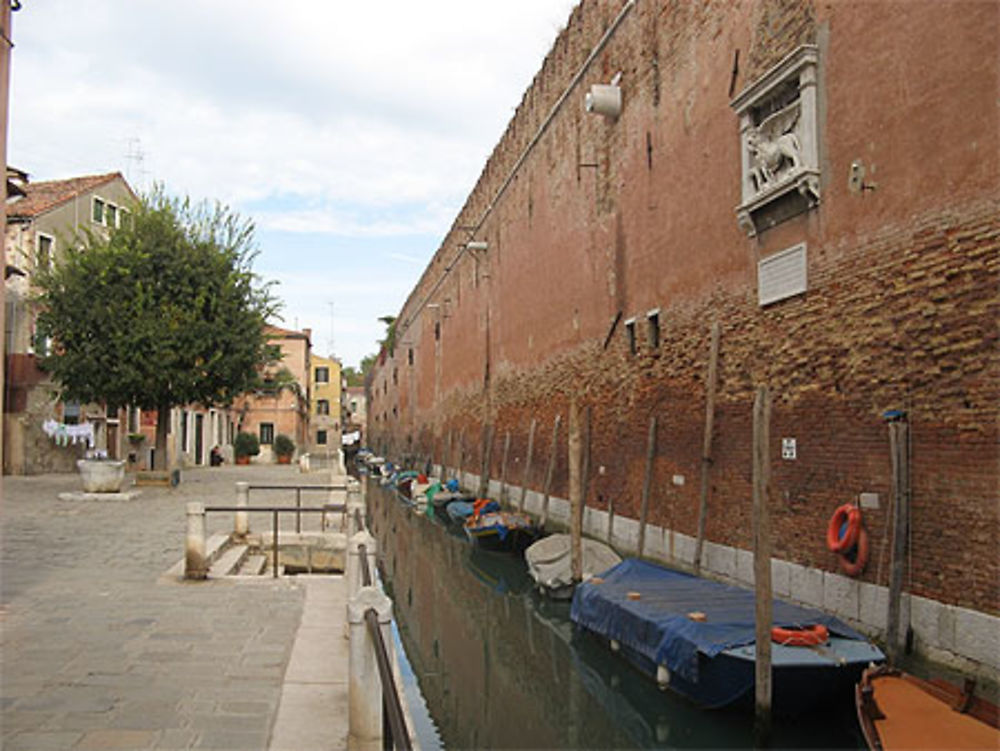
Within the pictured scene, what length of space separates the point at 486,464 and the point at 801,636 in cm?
1591

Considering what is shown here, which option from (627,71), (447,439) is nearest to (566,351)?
(627,71)

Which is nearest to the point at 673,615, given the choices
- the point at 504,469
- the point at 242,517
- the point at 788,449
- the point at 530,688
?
the point at 530,688

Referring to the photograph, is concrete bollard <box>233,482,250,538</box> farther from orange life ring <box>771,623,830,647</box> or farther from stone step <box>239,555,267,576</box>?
orange life ring <box>771,623,830,647</box>

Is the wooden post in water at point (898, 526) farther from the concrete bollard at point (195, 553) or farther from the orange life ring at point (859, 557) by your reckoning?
the concrete bollard at point (195, 553)

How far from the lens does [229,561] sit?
9156mm

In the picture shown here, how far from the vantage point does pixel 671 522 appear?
34.5 feet

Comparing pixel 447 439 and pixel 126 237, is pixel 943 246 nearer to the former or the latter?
pixel 126 237

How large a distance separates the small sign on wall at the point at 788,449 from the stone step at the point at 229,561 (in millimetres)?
5415

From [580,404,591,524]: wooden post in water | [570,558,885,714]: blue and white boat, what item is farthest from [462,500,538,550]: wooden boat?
[570,558,885,714]: blue and white boat

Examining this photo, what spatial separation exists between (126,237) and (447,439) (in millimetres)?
13572

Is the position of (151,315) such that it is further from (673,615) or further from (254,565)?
(673,615)

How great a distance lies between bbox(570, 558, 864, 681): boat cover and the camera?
626 centimetres

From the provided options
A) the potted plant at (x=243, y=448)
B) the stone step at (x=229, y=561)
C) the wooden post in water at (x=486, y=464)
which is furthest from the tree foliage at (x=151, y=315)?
the potted plant at (x=243, y=448)

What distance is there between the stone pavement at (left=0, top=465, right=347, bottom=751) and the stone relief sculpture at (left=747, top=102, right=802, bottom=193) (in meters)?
5.67
